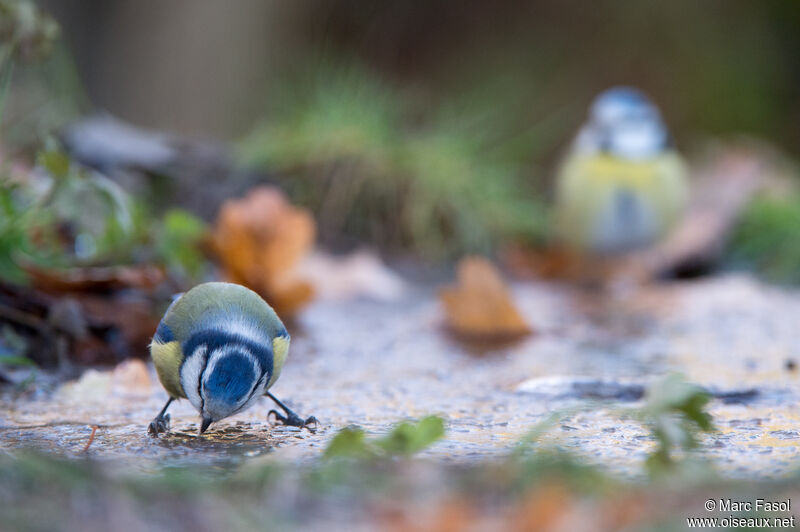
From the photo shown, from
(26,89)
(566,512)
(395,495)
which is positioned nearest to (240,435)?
(395,495)

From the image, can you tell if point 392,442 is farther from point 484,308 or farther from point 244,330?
point 484,308

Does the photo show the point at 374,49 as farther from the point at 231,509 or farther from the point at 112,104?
the point at 231,509

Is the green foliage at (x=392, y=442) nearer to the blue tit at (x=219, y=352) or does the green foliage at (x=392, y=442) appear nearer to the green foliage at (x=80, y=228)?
the blue tit at (x=219, y=352)

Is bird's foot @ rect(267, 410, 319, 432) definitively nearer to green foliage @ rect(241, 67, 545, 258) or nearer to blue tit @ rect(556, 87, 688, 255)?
green foliage @ rect(241, 67, 545, 258)

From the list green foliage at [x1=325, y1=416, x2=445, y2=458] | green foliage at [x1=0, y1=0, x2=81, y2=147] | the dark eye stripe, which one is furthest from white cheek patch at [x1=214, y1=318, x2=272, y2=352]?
green foliage at [x1=0, y1=0, x2=81, y2=147]

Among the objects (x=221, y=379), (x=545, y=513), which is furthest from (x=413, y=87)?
(x=545, y=513)

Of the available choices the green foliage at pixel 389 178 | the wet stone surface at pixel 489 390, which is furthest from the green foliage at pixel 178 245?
the green foliage at pixel 389 178
